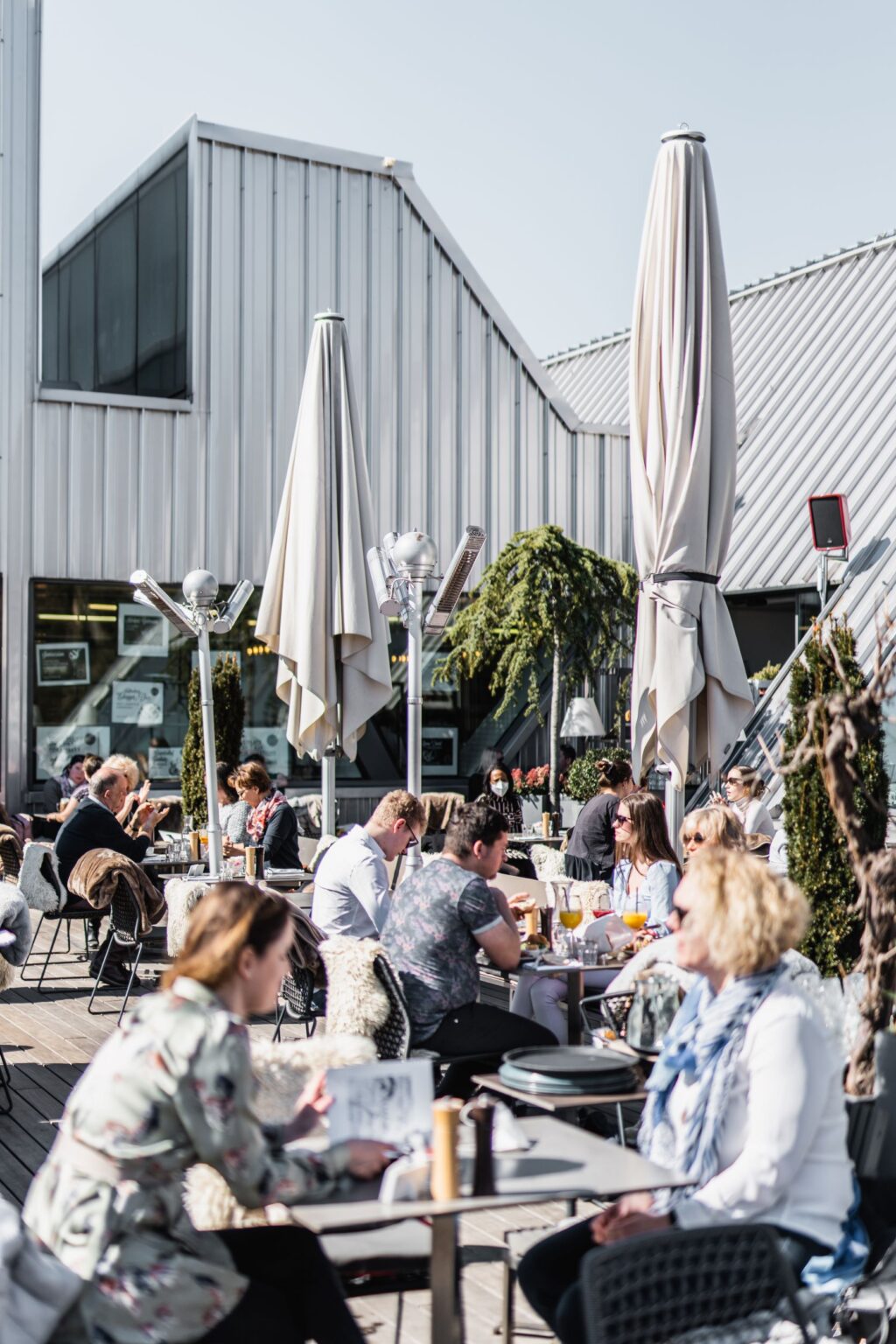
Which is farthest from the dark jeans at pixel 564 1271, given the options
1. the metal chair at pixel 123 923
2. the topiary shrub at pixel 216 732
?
the topiary shrub at pixel 216 732

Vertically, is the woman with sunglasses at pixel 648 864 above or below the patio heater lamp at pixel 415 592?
below

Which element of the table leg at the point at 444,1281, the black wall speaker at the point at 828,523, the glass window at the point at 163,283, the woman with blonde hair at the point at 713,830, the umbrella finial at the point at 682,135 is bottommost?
the table leg at the point at 444,1281

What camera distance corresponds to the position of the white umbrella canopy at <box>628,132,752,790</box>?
6625mm

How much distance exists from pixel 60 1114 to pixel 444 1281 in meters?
3.71

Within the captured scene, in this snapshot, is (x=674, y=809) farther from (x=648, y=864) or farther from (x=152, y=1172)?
(x=152, y=1172)

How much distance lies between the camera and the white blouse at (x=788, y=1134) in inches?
119

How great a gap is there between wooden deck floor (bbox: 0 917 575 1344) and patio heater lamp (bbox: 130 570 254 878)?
120cm

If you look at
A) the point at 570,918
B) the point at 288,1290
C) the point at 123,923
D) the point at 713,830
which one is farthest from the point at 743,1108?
the point at 123,923

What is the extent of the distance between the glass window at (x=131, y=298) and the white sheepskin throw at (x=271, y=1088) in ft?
46.1

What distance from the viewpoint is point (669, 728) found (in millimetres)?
6602

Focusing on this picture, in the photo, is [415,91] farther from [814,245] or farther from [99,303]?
[814,245]

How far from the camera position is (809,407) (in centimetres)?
1875

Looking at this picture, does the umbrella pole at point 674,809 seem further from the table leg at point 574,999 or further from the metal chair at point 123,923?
the metal chair at point 123,923

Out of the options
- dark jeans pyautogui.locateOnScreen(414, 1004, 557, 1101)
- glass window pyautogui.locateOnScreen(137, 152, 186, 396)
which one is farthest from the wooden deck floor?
glass window pyautogui.locateOnScreen(137, 152, 186, 396)
